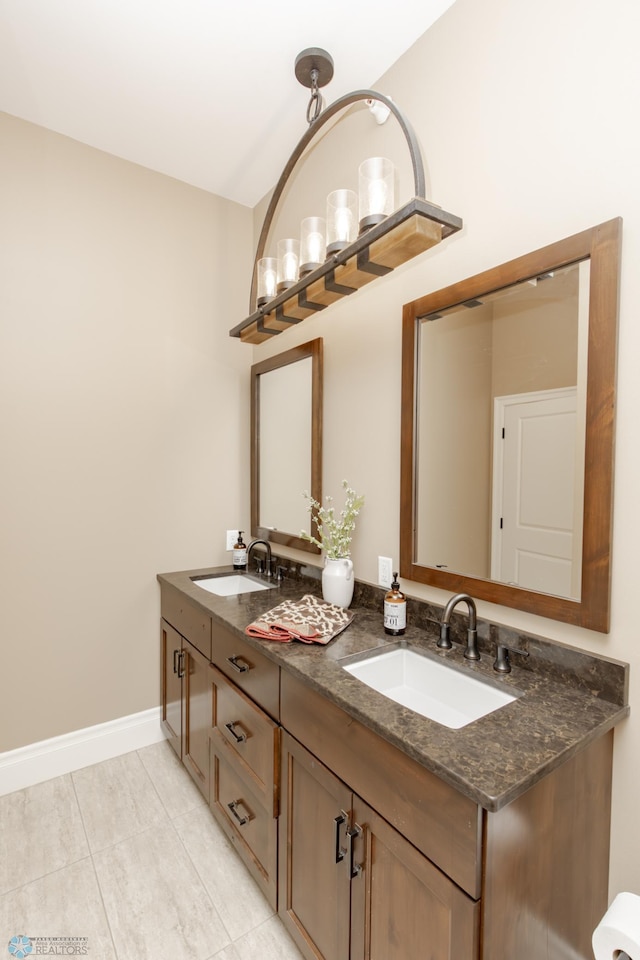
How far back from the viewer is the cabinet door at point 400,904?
0.86 meters

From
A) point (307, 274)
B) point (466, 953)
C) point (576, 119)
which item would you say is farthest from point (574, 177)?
point (466, 953)

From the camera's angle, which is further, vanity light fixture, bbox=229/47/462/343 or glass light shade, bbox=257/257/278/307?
glass light shade, bbox=257/257/278/307

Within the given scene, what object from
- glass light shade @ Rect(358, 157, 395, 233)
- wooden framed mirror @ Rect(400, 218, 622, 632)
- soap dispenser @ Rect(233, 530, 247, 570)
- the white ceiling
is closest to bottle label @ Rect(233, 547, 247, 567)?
soap dispenser @ Rect(233, 530, 247, 570)

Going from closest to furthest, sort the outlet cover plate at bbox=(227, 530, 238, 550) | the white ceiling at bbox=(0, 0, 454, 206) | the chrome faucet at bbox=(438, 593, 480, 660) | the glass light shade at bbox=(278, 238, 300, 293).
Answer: the chrome faucet at bbox=(438, 593, 480, 660)
the white ceiling at bbox=(0, 0, 454, 206)
the glass light shade at bbox=(278, 238, 300, 293)
the outlet cover plate at bbox=(227, 530, 238, 550)

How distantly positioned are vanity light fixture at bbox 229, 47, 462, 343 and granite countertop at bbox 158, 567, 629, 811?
1120mm

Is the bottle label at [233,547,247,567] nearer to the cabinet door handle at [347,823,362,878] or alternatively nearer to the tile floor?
the tile floor

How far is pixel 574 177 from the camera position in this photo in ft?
4.00

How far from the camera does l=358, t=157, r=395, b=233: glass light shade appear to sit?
4.59 ft

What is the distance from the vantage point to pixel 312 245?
66.6 inches

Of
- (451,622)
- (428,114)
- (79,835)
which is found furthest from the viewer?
(79,835)

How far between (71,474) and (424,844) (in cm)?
200

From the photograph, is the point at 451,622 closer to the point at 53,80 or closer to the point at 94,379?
the point at 94,379

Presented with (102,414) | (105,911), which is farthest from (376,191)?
(105,911)

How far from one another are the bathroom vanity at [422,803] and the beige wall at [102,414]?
3.34 ft
